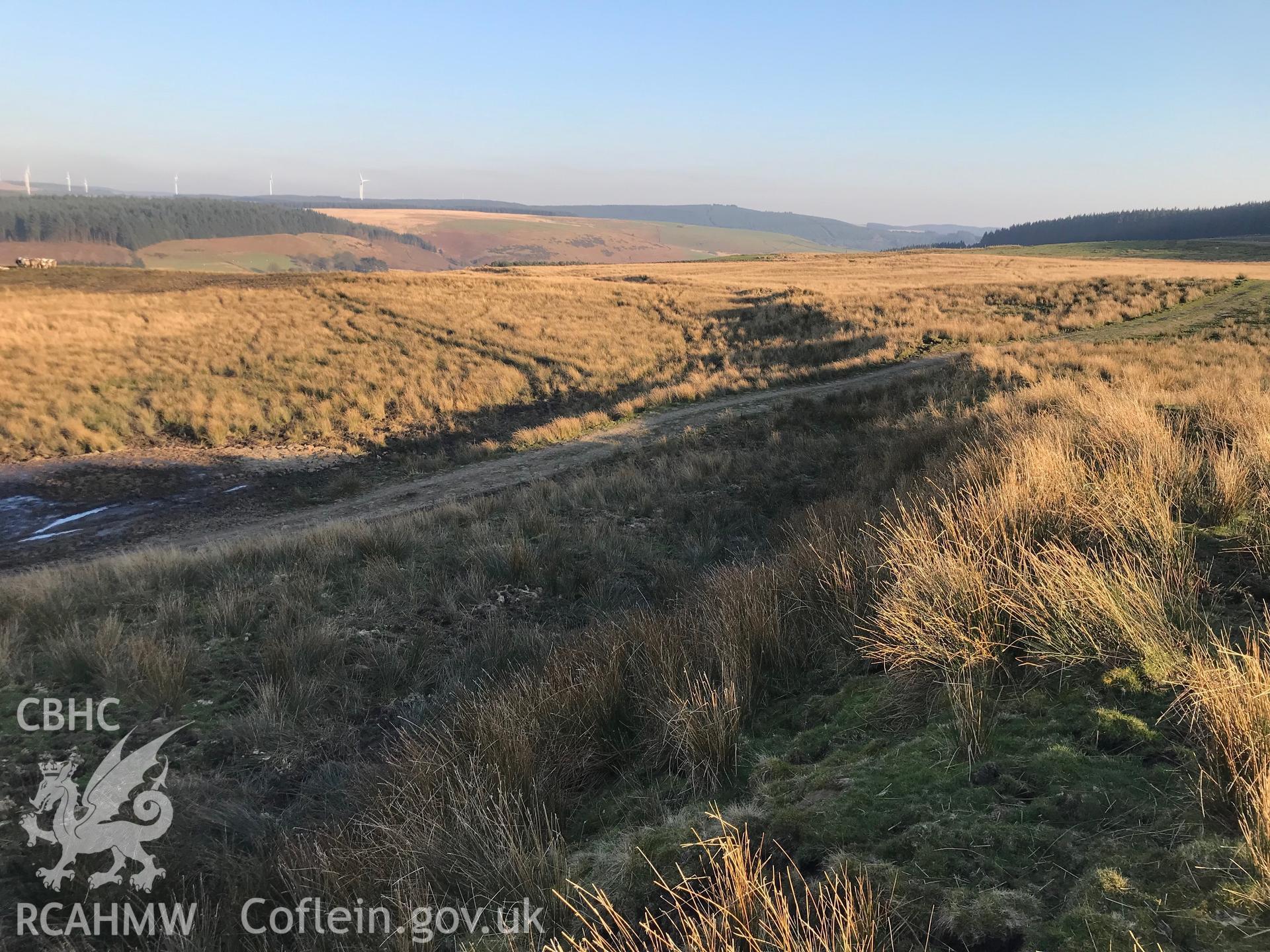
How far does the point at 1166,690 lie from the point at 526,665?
4.22m

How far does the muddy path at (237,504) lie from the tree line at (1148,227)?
14038 centimetres

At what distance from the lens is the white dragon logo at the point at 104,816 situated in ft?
10.7

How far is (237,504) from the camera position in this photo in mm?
14000

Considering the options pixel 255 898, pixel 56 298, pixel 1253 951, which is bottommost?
pixel 255 898

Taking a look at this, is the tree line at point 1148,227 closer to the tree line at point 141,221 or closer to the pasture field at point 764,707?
the pasture field at point 764,707

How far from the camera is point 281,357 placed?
994 inches

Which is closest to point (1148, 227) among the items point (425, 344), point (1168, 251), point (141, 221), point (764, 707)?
point (1168, 251)

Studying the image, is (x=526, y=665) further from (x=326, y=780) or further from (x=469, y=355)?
(x=469, y=355)

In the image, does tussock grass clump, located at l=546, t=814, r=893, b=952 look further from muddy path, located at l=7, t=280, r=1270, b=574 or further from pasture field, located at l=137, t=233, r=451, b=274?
pasture field, located at l=137, t=233, r=451, b=274

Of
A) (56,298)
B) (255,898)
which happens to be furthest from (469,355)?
(255,898)

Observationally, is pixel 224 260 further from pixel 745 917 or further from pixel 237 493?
pixel 745 917

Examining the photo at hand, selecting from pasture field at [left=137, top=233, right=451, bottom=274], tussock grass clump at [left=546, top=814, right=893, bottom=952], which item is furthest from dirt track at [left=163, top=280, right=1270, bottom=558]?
pasture field at [left=137, top=233, right=451, bottom=274]

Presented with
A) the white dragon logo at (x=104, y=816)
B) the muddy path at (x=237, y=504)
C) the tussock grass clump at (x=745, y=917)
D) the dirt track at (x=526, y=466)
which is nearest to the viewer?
the tussock grass clump at (x=745, y=917)

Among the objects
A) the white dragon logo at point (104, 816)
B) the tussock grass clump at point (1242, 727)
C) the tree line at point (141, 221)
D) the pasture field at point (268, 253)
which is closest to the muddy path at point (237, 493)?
the white dragon logo at point (104, 816)
